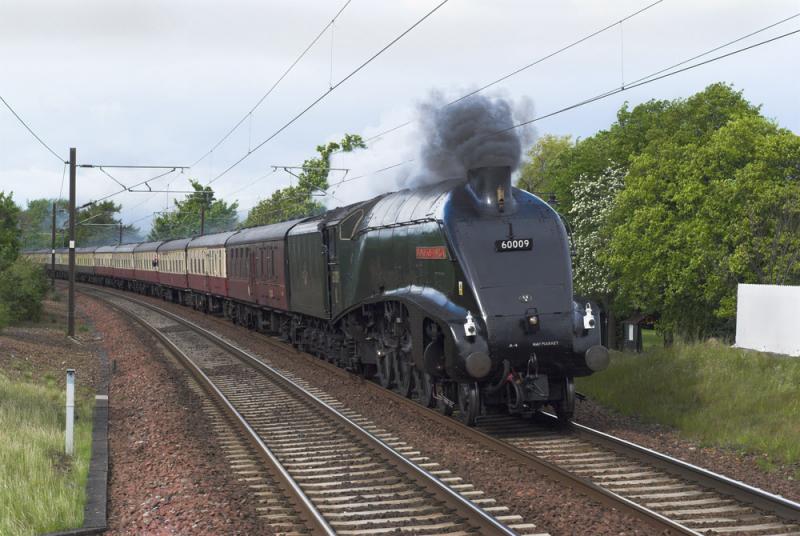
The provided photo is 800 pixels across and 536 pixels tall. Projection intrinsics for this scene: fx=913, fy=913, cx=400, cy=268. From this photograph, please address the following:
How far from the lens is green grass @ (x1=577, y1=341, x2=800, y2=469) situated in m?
11.5

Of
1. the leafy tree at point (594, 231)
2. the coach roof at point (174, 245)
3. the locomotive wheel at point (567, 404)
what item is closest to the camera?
the locomotive wheel at point (567, 404)

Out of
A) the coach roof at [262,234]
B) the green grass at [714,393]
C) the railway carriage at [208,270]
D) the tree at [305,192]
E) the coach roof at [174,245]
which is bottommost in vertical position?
the green grass at [714,393]

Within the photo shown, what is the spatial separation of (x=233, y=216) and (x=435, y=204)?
104973mm

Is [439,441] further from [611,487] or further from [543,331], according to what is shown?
[611,487]

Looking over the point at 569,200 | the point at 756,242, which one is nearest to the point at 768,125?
the point at 756,242

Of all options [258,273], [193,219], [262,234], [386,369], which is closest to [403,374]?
[386,369]

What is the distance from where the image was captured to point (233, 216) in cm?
11550

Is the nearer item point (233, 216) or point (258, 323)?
point (258, 323)

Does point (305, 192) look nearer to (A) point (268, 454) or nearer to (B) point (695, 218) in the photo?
(B) point (695, 218)

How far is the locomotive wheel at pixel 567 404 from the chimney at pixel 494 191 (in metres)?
2.48

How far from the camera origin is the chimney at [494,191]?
12477 mm

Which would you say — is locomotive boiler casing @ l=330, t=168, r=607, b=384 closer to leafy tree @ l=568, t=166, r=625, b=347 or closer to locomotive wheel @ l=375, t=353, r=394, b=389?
locomotive wheel @ l=375, t=353, r=394, b=389

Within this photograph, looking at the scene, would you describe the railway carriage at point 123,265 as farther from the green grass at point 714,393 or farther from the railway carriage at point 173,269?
the green grass at point 714,393

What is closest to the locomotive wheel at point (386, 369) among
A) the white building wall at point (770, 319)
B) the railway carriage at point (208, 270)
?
A: the white building wall at point (770, 319)
